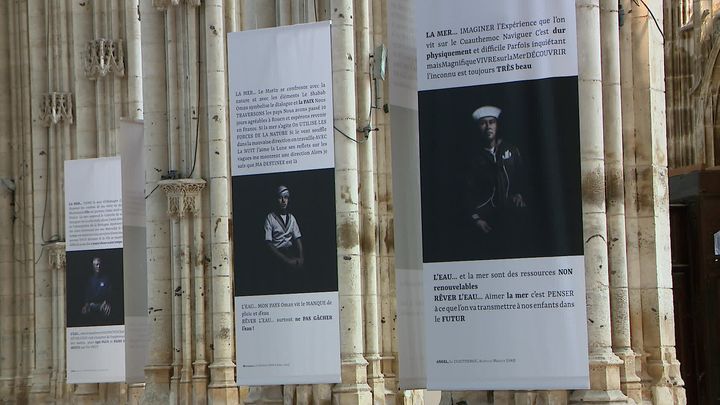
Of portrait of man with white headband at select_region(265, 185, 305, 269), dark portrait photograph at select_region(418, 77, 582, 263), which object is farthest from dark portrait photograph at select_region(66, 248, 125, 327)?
dark portrait photograph at select_region(418, 77, 582, 263)

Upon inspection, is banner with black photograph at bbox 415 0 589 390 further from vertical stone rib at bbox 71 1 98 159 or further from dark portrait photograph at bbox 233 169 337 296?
vertical stone rib at bbox 71 1 98 159

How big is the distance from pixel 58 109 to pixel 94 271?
7.07m

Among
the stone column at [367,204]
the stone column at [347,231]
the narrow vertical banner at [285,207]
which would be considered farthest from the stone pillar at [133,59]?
the narrow vertical banner at [285,207]

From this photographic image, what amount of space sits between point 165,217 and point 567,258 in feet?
39.0

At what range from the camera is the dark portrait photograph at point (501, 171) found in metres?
16.1

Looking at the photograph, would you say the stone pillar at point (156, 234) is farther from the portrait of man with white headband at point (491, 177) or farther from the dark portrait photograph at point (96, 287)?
the portrait of man with white headband at point (491, 177)

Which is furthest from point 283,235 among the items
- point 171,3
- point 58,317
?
point 58,317

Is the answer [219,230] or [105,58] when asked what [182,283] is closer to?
[219,230]

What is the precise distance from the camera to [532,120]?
1619 centimetres

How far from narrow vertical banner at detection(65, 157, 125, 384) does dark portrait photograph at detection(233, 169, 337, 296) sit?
10984mm

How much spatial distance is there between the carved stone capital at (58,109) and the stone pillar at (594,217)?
2283 centimetres

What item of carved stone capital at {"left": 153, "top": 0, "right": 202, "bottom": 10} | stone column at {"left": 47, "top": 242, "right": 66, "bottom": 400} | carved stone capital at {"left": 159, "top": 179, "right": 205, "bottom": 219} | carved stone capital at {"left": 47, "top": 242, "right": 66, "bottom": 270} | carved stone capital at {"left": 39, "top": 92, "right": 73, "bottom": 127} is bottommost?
stone column at {"left": 47, "top": 242, "right": 66, "bottom": 400}

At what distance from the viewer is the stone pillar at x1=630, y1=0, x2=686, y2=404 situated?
1798 cm

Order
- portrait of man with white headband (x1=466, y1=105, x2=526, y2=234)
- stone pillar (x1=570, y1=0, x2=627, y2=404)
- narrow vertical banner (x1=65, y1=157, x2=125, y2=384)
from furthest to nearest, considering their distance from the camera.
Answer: narrow vertical banner (x1=65, y1=157, x2=125, y2=384) → stone pillar (x1=570, y1=0, x2=627, y2=404) → portrait of man with white headband (x1=466, y1=105, x2=526, y2=234)
